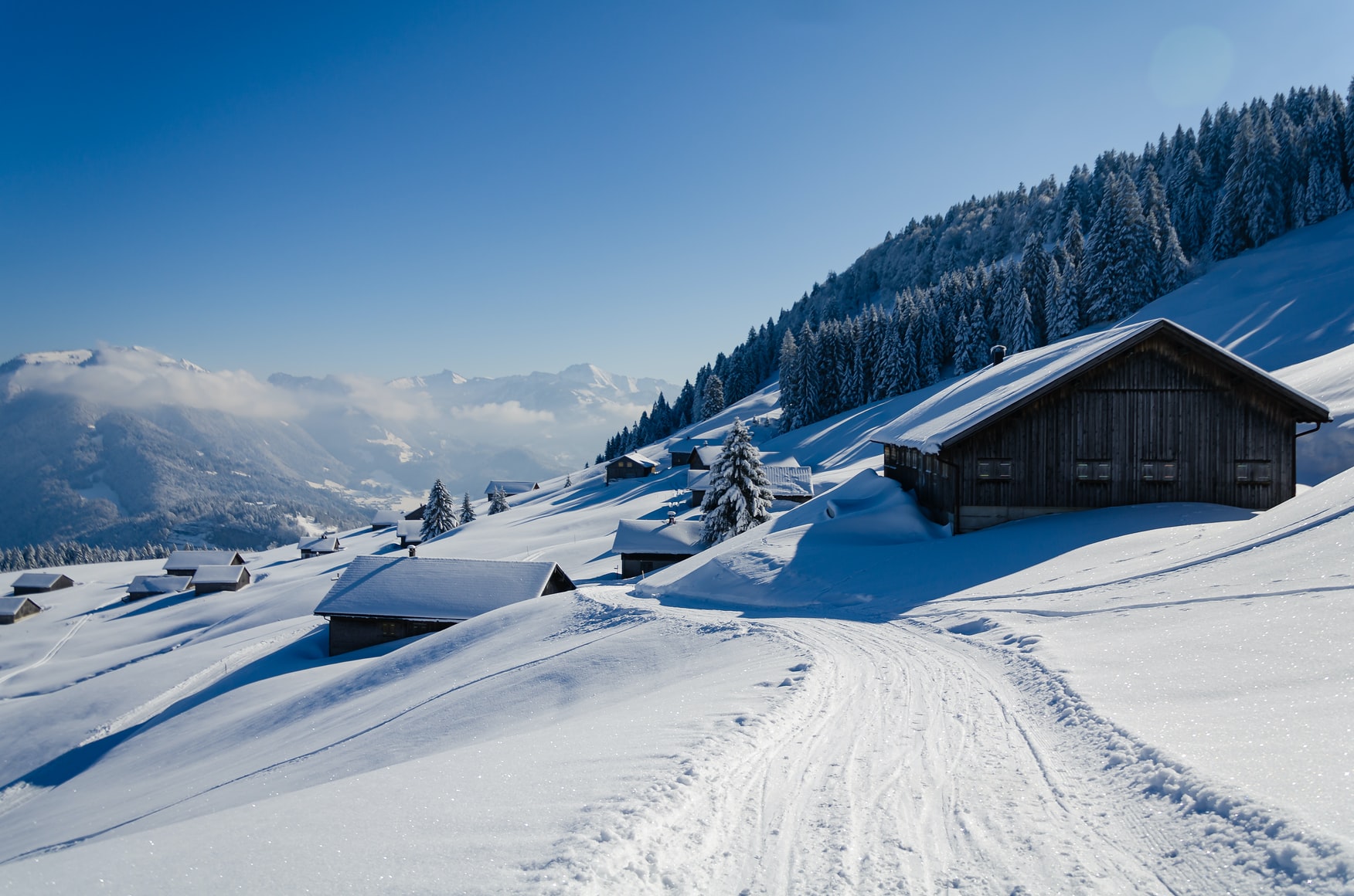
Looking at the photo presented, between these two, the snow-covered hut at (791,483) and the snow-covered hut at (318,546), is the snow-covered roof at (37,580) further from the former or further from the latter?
the snow-covered hut at (791,483)

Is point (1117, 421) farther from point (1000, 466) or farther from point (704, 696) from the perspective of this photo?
point (704, 696)

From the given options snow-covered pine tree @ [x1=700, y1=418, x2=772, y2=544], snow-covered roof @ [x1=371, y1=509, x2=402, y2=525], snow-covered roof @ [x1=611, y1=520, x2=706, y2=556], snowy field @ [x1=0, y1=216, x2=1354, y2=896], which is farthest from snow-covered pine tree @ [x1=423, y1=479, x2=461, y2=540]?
snowy field @ [x1=0, y1=216, x2=1354, y2=896]

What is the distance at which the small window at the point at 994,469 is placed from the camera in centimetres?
2264

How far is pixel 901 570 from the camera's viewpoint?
783 inches

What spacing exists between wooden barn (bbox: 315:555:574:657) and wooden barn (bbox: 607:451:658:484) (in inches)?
2378

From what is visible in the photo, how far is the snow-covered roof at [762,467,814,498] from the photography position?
53219 mm

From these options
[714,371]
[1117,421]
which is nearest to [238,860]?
[1117,421]

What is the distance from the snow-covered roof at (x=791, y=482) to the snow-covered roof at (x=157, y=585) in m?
67.3

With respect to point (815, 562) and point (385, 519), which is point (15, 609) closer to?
point (385, 519)

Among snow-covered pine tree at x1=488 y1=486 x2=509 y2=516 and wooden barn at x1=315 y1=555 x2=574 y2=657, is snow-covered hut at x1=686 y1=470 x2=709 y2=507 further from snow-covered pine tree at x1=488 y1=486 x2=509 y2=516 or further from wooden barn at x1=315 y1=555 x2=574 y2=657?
snow-covered pine tree at x1=488 y1=486 x2=509 y2=516

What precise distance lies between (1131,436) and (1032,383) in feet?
12.1

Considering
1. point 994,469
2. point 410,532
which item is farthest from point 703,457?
point 994,469

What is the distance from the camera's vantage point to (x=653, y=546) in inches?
1608

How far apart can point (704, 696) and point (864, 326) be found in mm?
92195
